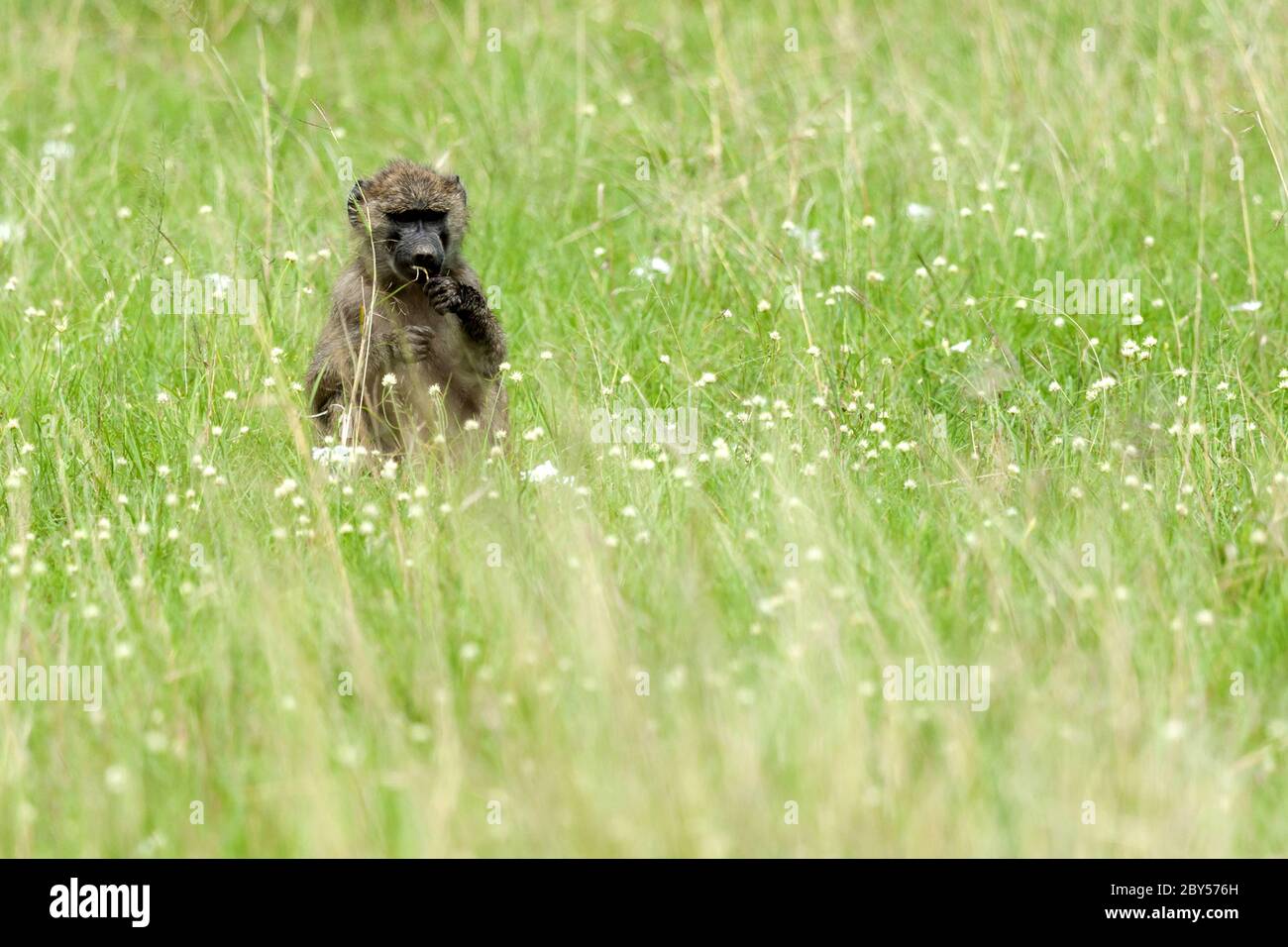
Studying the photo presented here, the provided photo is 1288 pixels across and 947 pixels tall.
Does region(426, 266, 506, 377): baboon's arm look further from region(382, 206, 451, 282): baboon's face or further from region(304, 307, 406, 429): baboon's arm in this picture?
region(304, 307, 406, 429): baboon's arm

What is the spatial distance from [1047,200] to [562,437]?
337 cm

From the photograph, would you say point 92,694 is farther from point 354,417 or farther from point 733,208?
point 733,208

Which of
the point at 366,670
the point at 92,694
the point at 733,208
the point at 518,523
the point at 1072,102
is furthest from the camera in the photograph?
the point at 1072,102

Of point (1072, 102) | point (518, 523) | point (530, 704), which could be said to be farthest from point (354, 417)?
point (1072, 102)

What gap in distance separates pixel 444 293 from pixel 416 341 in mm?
243

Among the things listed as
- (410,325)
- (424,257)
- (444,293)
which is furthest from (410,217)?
(444,293)

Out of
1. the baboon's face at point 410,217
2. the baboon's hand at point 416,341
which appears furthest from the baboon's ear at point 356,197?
the baboon's hand at point 416,341

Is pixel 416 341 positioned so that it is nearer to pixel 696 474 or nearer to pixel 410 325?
pixel 410 325

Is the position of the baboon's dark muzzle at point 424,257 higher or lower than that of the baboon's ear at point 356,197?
lower

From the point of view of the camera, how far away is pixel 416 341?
611 cm

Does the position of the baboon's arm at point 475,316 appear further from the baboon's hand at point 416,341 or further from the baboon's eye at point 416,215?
the baboon's eye at point 416,215

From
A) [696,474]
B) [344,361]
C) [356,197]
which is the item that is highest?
[356,197]

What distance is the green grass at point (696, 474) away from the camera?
3582mm

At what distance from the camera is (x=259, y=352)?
21.0 ft
